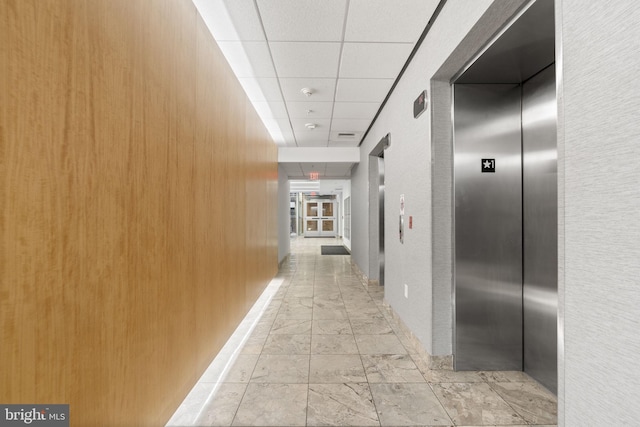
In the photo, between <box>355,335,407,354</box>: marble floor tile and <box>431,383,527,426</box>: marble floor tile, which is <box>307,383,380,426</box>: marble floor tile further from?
<box>355,335,407,354</box>: marble floor tile

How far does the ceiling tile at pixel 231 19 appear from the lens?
2.40 meters

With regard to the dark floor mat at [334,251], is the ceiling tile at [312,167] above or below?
above

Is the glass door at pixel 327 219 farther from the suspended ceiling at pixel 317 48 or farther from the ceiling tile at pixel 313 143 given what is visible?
the suspended ceiling at pixel 317 48

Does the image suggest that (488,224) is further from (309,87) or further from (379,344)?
(309,87)

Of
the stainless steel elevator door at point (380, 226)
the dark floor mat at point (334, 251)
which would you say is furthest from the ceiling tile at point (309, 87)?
the dark floor mat at point (334, 251)

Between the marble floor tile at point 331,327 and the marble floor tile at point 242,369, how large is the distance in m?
0.89

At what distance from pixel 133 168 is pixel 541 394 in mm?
3283

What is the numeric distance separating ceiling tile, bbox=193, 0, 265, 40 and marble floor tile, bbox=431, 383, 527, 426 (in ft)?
11.4

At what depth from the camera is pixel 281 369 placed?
2.70m

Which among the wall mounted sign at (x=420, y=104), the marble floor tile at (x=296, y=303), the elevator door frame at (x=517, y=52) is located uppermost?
the elevator door frame at (x=517, y=52)

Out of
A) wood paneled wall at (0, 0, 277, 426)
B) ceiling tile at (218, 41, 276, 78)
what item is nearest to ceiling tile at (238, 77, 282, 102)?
ceiling tile at (218, 41, 276, 78)

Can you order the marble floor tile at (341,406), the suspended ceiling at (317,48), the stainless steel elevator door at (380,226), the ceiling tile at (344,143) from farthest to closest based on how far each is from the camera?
the ceiling tile at (344,143) → the stainless steel elevator door at (380,226) → the suspended ceiling at (317,48) → the marble floor tile at (341,406)

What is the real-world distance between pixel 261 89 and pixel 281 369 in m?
3.44

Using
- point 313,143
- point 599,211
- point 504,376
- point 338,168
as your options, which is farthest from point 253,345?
point 338,168
